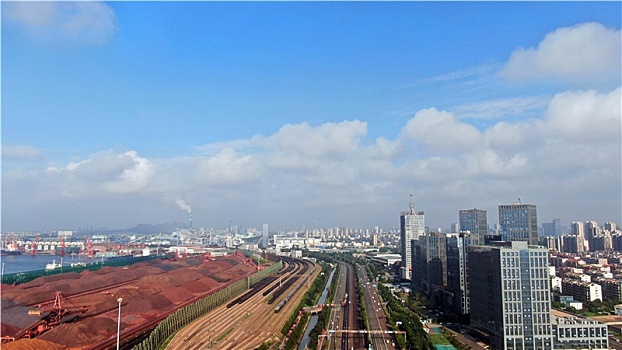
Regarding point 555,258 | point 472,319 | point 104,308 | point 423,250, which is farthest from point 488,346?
point 555,258

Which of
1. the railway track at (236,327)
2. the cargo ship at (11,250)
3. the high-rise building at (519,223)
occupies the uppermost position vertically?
the high-rise building at (519,223)

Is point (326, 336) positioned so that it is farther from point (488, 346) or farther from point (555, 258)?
point (555, 258)

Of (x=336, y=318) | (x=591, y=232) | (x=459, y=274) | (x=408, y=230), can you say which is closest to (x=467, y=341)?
(x=459, y=274)

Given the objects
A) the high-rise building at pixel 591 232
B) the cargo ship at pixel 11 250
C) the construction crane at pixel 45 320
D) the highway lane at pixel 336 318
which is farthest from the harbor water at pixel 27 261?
the high-rise building at pixel 591 232

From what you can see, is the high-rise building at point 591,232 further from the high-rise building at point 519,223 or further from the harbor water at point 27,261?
the harbor water at point 27,261

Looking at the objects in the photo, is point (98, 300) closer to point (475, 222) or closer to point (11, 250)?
point (475, 222)

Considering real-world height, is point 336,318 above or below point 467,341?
below
